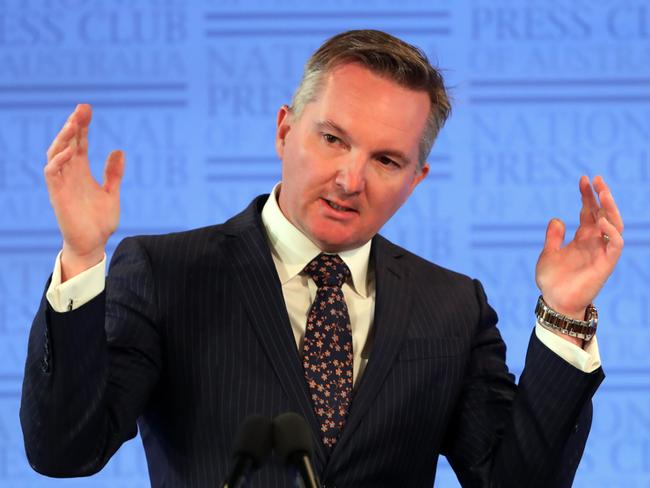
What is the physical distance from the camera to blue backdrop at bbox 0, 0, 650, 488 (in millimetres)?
3521

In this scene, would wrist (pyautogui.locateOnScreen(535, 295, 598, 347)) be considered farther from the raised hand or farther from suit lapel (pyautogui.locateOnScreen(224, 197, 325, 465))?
suit lapel (pyautogui.locateOnScreen(224, 197, 325, 465))

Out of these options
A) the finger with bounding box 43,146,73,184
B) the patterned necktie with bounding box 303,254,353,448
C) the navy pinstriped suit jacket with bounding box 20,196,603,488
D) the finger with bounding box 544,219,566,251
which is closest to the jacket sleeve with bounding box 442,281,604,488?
the navy pinstriped suit jacket with bounding box 20,196,603,488

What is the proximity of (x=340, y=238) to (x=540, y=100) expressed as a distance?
1618mm

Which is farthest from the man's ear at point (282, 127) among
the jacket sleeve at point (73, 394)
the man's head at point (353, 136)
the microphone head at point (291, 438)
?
the microphone head at point (291, 438)

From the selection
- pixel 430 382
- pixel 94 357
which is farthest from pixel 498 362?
pixel 94 357

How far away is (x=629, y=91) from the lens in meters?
3.58

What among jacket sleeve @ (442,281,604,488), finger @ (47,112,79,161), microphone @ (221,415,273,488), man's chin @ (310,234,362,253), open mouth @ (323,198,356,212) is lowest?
jacket sleeve @ (442,281,604,488)

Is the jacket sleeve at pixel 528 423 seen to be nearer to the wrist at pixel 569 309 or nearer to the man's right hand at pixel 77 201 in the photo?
the wrist at pixel 569 309

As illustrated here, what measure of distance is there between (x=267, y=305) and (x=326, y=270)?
0.17 m

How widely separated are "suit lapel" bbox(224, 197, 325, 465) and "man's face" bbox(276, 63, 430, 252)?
10cm

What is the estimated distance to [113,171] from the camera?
1.89m

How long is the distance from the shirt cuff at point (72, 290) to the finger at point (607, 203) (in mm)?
930

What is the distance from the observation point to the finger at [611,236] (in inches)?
80.7

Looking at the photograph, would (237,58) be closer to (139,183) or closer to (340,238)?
(139,183)
